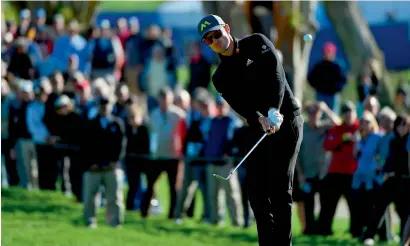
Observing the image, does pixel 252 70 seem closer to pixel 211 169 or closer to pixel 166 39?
pixel 211 169

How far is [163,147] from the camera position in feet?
61.8

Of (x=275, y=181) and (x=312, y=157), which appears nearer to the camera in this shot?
(x=275, y=181)

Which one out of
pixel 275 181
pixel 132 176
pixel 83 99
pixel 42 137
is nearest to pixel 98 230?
pixel 132 176

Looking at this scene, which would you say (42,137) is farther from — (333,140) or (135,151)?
(333,140)

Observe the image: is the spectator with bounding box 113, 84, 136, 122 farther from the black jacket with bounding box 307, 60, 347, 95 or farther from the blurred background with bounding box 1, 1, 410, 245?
the black jacket with bounding box 307, 60, 347, 95

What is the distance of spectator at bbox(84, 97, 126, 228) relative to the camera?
16.9 m

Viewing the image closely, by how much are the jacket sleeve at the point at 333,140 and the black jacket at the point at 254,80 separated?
613 centimetres

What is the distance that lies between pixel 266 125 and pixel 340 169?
674cm

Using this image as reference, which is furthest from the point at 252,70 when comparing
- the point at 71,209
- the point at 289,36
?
the point at 289,36

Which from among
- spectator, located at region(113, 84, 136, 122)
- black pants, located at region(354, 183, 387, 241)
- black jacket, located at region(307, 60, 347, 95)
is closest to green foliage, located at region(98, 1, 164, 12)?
black jacket, located at region(307, 60, 347, 95)

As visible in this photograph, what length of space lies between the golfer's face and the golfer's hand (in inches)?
28.2

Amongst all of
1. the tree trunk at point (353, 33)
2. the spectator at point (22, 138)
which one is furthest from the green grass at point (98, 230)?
the tree trunk at point (353, 33)

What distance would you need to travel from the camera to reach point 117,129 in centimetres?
1700

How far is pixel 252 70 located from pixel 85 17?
25350 millimetres
